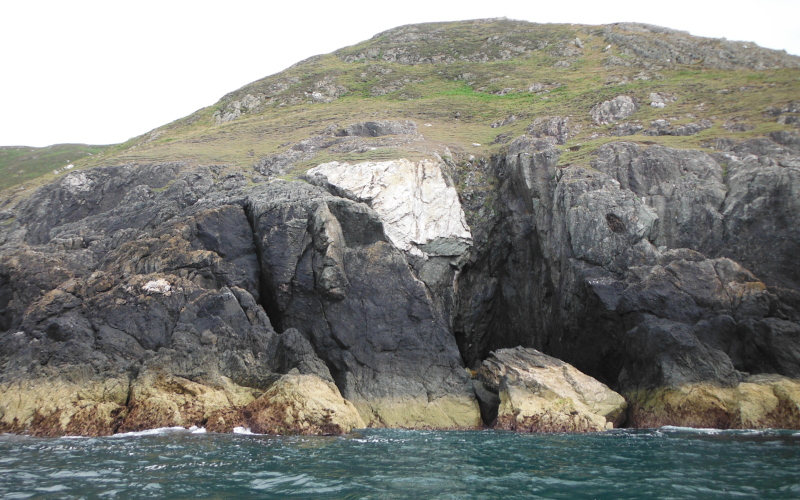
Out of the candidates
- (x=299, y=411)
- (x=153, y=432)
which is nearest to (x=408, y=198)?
(x=299, y=411)

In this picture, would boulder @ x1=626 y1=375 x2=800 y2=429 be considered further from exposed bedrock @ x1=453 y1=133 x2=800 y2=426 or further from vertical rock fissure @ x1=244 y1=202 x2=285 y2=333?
vertical rock fissure @ x1=244 y1=202 x2=285 y2=333

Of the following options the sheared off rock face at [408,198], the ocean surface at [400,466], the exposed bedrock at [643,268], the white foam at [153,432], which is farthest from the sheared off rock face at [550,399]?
the white foam at [153,432]

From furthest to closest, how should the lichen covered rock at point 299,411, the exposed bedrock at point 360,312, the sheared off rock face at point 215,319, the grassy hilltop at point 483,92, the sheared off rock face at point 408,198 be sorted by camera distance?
the grassy hilltop at point 483,92, the sheared off rock face at point 408,198, the exposed bedrock at point 360,312, the sheared off rock face at point 215,319, the lichen covered rock at point 299,411

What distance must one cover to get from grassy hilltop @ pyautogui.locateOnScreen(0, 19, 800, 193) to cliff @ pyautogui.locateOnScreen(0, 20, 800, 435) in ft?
2.25

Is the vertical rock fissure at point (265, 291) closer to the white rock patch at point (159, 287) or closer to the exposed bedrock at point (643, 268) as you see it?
the white rock patch at point (159, 287)

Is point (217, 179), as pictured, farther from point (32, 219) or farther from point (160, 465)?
point (160, 465)

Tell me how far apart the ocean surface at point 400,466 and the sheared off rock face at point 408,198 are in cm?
1407

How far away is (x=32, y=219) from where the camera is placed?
34562 mm

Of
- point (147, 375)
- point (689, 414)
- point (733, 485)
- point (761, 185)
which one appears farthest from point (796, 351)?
point (147, 375)

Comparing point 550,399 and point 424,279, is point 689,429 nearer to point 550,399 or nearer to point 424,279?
point 550,399

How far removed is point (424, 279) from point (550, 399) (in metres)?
10.4

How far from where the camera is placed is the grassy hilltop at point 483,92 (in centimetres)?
3941

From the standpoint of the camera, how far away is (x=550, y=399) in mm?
23109

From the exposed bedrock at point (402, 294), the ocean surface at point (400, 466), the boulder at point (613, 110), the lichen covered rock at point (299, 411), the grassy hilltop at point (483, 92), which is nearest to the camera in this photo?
the ocean surface at point (400, 466)
